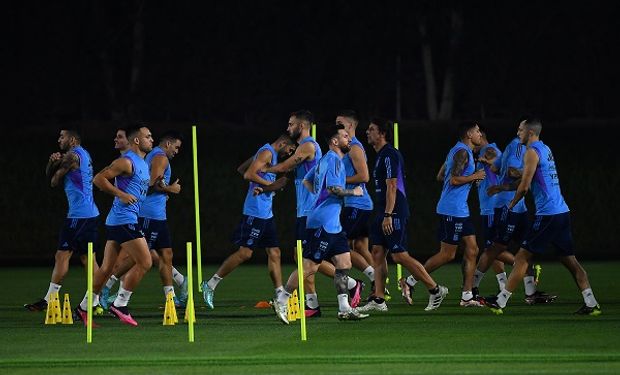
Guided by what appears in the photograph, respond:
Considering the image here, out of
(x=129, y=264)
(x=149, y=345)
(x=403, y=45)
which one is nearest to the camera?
(x=149, y=345)

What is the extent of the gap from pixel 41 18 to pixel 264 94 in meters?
10.3

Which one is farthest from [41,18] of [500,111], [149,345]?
[149,345]

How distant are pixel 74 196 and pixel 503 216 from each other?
5468 mm

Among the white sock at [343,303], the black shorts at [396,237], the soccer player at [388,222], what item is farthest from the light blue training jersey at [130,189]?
the black shorts at [396,237]

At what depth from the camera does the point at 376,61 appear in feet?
204

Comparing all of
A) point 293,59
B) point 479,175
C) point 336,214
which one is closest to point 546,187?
point 479,175

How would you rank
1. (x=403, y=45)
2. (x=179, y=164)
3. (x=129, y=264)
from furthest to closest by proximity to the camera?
(x=403, y=45) < (x=179, y=164) < (x=129, y=264)

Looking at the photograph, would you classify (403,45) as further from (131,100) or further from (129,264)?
(129,264)

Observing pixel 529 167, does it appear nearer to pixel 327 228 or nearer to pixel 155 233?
pixel 327 228

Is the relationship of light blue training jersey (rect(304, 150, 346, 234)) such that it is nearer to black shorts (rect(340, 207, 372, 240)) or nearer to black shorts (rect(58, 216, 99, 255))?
black shorts (rect(340, 207, 372, 240))

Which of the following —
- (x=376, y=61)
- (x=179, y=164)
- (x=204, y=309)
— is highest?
(x=376, y=61)

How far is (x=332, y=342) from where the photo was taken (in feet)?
43.0

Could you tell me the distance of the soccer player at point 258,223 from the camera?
663 inches

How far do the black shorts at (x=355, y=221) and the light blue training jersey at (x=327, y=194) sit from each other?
2911 millimetres
